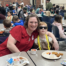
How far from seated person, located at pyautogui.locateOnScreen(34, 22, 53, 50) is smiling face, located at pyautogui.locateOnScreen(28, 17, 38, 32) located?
0.12 meters

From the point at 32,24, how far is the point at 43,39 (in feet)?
1.14

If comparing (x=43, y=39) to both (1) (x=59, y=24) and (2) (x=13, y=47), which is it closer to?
(2) (x=13, y=47)

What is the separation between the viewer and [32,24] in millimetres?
1926

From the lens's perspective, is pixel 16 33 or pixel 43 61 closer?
pixel 43 61

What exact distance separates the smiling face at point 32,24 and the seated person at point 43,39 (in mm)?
121

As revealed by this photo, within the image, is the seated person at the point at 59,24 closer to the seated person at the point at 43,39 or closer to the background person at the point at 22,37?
the seated person at the point at 43,39

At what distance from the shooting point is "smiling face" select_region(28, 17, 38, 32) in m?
1.93

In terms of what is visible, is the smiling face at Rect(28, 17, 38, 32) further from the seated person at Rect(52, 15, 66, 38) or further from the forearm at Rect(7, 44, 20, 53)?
the seated person at Rect(52, 15, 66, 38)

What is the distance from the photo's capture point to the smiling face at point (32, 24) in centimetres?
193

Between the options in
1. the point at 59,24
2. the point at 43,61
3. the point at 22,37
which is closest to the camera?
the point at 43,61

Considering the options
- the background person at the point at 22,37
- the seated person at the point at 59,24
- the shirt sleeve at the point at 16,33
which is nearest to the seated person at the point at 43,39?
the background person at the point at 22,37

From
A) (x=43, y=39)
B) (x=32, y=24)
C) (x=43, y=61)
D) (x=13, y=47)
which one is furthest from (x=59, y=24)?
(x=43, y=61)

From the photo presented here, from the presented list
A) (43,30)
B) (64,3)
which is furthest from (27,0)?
(43,30)

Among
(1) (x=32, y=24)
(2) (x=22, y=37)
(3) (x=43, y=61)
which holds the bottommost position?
(3) (x=43, y=61)
